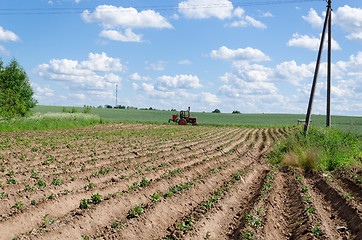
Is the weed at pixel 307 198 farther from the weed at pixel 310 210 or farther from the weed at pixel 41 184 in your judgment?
the weed at pixel 41 184

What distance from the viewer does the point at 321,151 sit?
14.4m

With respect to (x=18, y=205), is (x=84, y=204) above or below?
above

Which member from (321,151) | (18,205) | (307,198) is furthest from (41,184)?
(321,151)

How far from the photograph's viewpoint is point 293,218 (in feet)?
25.1

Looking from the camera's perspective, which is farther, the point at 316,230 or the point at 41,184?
the point at 41,184

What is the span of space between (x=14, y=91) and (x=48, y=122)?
321 inches

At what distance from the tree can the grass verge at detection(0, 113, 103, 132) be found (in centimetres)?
341

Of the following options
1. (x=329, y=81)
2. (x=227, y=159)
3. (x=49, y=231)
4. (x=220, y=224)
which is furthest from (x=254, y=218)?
(x=329, y=81)

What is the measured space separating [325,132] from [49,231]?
1458 centimetres

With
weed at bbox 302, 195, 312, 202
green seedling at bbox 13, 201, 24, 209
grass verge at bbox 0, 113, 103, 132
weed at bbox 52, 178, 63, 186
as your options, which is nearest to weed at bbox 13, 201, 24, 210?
green seedling at bbox 13, 201, 24, 209

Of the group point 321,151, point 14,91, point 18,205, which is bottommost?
point 18,205

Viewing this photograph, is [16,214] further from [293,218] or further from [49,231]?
[293,218]

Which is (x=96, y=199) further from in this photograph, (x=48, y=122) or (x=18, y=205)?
(x=48, y=122)

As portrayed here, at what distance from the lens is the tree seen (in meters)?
35.5
